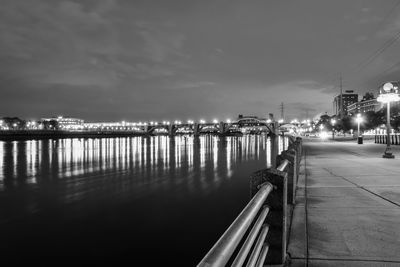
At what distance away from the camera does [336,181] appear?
12.4 m

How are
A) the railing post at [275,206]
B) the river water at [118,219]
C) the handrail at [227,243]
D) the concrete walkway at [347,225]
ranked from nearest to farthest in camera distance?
the handrail at [227,243]
the railing post at [275,206]
the concrete walkway at [347,225]
the river water at [118,219]

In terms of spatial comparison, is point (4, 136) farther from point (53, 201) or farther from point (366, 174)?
point (366, 174)

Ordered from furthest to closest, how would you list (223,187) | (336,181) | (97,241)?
(223,187) → (336,181) → (97,241)

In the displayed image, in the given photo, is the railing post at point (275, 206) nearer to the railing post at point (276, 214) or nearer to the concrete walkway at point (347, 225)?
the railing post at point (276, 214)

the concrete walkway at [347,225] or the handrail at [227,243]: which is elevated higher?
the handrail at [227,243]

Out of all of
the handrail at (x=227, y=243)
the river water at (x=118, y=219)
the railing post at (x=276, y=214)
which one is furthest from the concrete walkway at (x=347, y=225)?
the river water at (x=118, y=219)

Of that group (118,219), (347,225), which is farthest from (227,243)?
(118,219)

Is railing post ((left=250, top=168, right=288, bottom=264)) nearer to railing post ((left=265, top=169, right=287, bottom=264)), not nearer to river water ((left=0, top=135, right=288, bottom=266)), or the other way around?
railing post ((left=265, top=169, right=287, bottom=264))

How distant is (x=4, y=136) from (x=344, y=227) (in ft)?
673

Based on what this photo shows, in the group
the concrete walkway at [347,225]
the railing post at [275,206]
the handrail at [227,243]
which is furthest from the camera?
the concrete walkway at [347,225]

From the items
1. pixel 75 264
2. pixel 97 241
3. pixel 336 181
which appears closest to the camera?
pixel 75 264

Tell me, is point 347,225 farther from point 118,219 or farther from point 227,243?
point 118,219

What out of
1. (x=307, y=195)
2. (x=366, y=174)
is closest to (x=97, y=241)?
(x=307, y=195)

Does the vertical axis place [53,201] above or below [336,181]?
below
